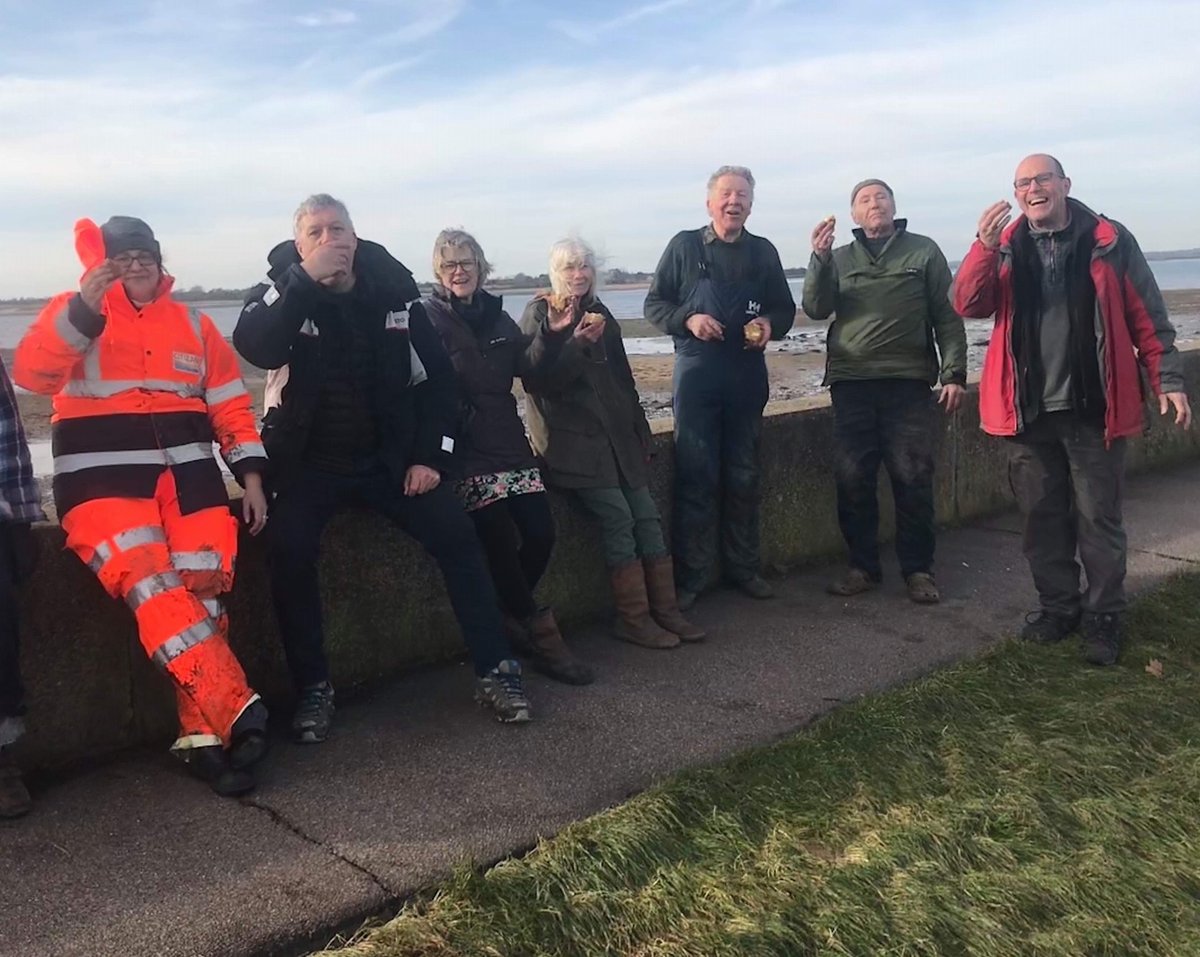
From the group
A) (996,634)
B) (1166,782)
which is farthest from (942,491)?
(1166,782)

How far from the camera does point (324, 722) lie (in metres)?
3.96

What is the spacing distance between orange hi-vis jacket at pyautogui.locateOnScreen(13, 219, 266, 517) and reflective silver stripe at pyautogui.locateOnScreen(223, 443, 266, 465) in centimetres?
7

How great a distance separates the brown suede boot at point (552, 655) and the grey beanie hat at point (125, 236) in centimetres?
199

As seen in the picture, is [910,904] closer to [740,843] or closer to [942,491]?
[740,843]

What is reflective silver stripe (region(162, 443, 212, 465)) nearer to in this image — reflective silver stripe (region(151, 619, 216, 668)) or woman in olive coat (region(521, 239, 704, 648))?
reflective silver stripe (region(151, 619, 216, 668))

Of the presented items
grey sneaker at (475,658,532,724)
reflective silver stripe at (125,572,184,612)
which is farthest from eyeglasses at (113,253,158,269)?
grey sneaker at (475,658,532,724)

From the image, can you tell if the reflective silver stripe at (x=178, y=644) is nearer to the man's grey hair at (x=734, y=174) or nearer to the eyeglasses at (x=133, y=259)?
the eyeglasses at (x=133, y=259)

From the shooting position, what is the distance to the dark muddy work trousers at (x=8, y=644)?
134 inches

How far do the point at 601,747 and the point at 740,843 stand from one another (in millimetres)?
823

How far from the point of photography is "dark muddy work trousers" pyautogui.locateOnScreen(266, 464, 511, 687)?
12.9 feet

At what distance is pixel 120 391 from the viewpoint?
362 cm

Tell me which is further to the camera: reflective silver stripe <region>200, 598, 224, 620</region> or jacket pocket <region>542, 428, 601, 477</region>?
jacket pocket <region>542, 428, 601, 477</region>

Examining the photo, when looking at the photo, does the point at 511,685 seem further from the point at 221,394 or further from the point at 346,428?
the point at 221,394

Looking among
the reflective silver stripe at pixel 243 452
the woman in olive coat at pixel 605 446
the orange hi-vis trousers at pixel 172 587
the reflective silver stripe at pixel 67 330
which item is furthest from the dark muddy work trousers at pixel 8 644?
the woman in olive coat at pixel 605 446
